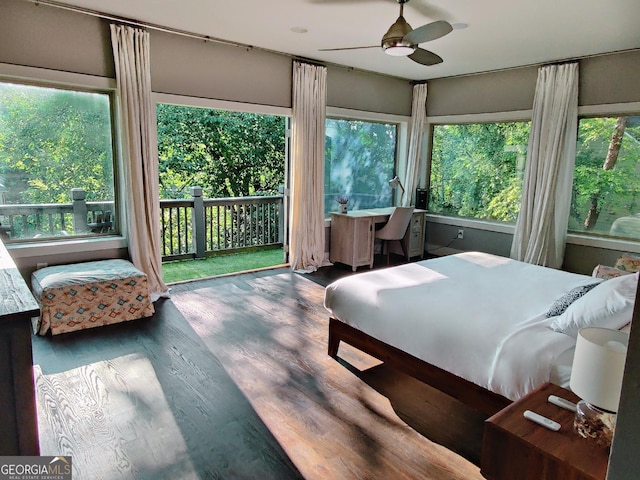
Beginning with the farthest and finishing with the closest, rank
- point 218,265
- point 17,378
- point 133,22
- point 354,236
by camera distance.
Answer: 1. point 218,265
2. point 354,236
3. point 133,22
4. point 17,378

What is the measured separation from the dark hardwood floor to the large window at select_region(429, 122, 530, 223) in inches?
138

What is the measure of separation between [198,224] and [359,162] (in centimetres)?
255

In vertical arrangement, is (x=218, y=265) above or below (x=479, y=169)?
below

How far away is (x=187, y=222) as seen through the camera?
6.22m

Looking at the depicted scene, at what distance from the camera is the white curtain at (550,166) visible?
15.9 feet

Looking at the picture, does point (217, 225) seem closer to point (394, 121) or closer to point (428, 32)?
point (394, 121)

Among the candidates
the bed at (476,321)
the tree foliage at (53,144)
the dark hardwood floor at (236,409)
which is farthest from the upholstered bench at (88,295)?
the bed at (476,321)

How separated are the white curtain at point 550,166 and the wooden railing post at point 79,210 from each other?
16.2 ft

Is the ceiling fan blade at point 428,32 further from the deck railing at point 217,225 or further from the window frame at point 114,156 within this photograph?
the deck railing at point 217,225

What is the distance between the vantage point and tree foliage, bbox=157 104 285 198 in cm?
843

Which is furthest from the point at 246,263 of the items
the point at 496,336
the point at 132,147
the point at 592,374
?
the point at 592,374

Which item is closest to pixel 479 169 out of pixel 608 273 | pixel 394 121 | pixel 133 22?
pixel 394 121

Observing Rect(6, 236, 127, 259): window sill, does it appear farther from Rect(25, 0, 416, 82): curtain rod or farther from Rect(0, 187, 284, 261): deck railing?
Rect(25, 0, 416, 82): curtain rod

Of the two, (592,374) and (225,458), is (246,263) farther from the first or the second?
(592,374)
